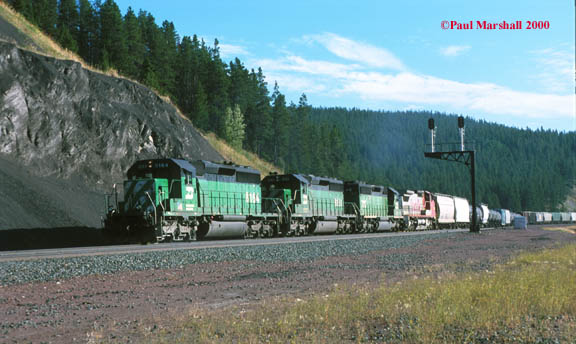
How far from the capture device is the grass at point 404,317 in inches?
270

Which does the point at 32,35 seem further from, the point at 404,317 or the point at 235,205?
the point at 404,317

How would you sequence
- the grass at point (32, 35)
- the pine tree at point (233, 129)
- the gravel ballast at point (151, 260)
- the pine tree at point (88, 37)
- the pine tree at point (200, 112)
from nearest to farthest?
the gravel ballast at point (151, 260), the grass at point (32, 35), the pine tree at point (88, 37), the pine tree at point (200, 112), the pine tree at point (233, 129)

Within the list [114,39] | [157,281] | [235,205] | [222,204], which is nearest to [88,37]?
[114,39]

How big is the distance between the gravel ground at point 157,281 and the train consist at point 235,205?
5.45m

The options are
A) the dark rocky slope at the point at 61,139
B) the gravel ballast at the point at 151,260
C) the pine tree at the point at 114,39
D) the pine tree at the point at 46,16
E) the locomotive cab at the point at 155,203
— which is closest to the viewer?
A: the gravel ballast at the point at 151,260

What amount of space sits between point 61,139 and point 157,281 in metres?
26.1

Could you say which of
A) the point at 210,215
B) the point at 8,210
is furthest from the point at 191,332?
the point at 8,210

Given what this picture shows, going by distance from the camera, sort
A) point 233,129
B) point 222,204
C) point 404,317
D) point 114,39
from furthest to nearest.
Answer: point 233,129 < point 114,39 < point 222,204 < point 404,317

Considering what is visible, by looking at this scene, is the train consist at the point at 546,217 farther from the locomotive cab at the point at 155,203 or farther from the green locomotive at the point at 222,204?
the locomotive cab at the point at 155,203

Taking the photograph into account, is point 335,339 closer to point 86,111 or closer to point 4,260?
point 4,260

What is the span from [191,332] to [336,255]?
12.6 m

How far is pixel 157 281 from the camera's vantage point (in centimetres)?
1235

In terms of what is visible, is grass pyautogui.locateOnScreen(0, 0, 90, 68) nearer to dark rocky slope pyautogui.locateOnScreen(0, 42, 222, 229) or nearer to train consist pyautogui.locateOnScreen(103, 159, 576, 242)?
dark rocky slope pyautogui.locateOnScreen(0, 42, 222, 229)

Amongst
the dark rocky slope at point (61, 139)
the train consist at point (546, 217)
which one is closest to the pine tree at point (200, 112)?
the dark rocky slope at point (61, 139)
